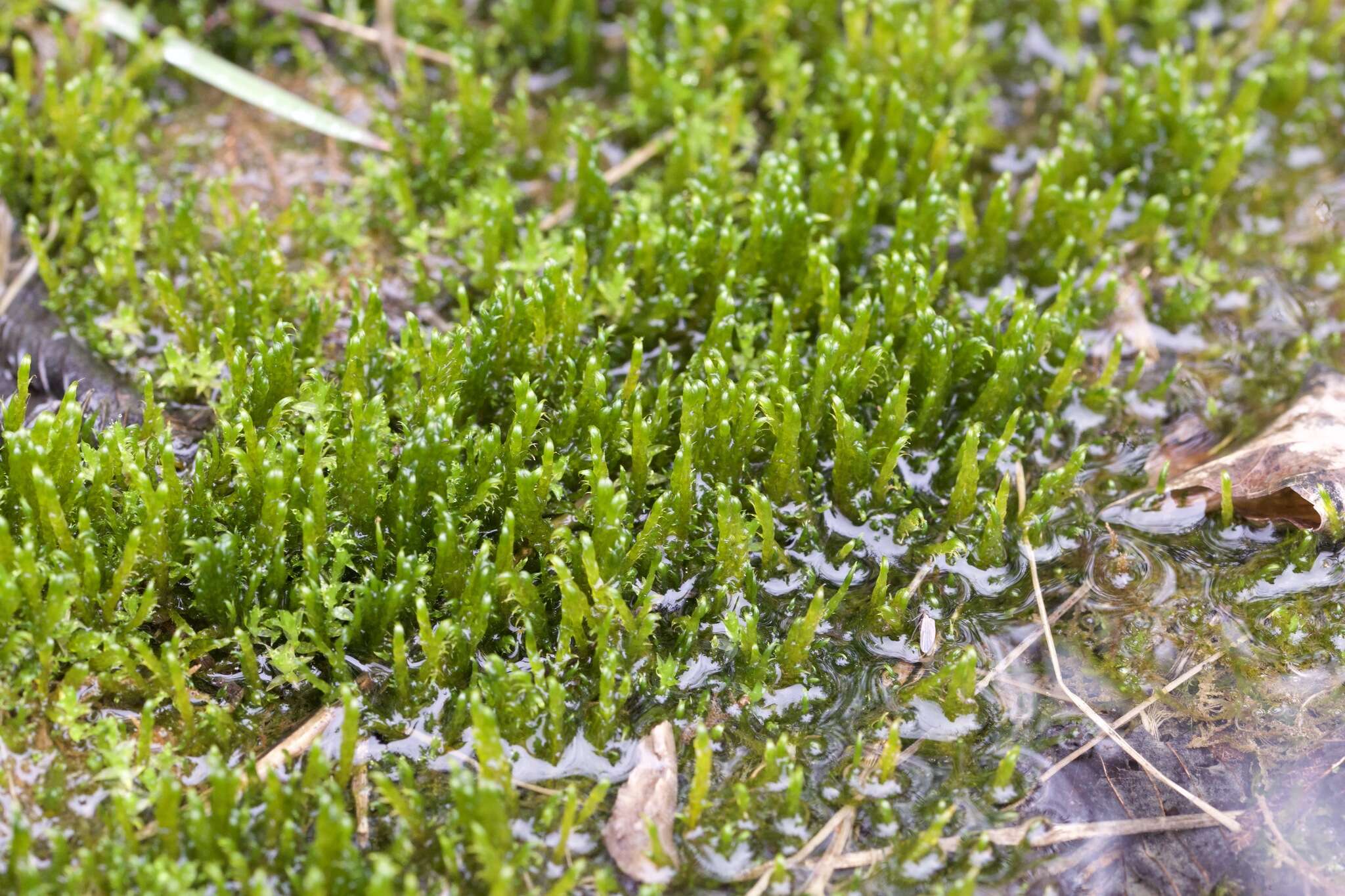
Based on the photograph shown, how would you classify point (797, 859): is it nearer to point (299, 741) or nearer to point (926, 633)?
point (926, 633)

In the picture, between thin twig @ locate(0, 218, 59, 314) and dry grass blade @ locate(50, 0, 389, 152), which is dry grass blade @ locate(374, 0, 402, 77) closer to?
dry grass blade @ locate(50, 0, 389, 152)

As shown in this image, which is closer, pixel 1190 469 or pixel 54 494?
pixel 54 494

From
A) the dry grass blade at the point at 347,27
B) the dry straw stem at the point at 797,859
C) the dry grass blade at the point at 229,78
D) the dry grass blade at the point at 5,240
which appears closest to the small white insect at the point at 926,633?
the dry straw stem at the point at 797,859

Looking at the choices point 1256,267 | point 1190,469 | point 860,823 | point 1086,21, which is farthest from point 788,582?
point 1086,21

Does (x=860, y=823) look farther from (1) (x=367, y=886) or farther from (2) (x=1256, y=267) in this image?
(2) (x=1256, y=267)

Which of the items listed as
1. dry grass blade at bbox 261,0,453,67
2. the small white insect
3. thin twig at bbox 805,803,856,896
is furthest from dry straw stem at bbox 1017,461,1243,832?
dry grass blade at bbox 261,0,453,67

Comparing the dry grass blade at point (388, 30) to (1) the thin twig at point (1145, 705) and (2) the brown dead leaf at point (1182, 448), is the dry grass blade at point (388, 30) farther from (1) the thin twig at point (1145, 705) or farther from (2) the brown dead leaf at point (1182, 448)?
(1) the thin twig at point (1145, 705)
